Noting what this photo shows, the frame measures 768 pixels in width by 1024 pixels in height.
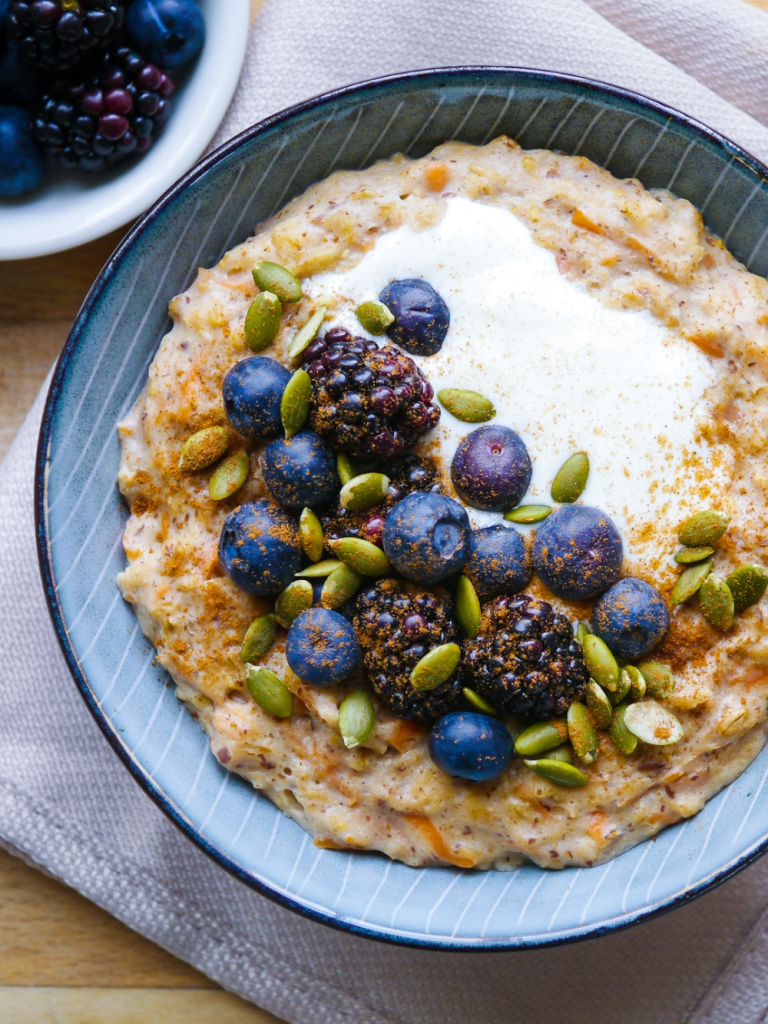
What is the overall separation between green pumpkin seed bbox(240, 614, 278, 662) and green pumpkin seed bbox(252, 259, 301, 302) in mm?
933

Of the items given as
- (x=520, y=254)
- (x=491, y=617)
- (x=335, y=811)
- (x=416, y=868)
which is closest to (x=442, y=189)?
(x=520, y=254)

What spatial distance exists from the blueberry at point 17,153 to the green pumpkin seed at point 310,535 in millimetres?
1625

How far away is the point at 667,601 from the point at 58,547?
182 cm

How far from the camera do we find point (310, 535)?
265cm

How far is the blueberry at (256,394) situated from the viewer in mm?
2602

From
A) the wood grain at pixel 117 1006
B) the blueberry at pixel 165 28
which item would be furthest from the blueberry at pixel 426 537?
the wood grain at pixel 117 1006

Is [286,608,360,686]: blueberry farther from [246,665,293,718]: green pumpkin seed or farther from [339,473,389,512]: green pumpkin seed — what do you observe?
[339,473,389,512]: green pumpkin seed

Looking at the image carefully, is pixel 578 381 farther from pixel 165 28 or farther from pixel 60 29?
pixel 60 29

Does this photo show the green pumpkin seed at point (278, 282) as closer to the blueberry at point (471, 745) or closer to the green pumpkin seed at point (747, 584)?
the blueberry at point (471, 745)

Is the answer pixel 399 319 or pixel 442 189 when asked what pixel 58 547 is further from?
pixel 442 189

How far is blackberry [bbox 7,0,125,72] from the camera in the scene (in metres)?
2.96

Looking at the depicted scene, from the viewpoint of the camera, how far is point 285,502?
266cm

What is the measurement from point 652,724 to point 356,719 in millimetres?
825

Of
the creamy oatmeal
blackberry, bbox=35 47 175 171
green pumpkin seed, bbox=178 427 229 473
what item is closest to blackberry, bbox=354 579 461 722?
the creamy oatmeal
